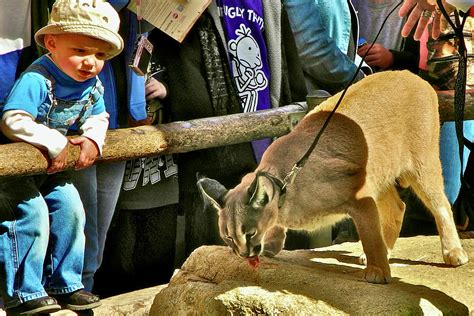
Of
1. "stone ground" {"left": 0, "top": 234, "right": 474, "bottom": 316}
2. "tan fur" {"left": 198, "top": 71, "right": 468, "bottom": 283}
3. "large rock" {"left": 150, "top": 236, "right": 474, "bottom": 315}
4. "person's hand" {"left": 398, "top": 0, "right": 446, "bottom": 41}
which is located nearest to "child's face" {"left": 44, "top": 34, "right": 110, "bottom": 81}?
"tan fur" {"left": 198, "top": 71, "right": 468, "bottom": 283}

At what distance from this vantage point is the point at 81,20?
14.5 ft

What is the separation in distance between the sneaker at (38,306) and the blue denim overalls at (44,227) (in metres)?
0.02

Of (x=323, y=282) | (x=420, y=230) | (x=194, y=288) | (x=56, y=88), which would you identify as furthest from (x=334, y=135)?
(x=420, y=230)

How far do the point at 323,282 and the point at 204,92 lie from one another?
5.16 feet

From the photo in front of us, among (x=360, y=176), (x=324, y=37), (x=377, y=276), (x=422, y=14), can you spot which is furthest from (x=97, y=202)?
(x=422, y=14)

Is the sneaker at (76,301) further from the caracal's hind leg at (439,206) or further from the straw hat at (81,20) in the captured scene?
the caracal's hind leg at (439,206)

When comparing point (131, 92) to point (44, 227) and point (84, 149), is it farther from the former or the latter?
point (44, 227)

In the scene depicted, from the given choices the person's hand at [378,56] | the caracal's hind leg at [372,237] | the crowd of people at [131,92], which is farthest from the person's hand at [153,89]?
the person's hand at [378,56]

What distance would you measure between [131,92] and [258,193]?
4.00ft

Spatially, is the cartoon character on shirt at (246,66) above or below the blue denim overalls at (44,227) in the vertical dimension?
above

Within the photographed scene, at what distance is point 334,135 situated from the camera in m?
4.96

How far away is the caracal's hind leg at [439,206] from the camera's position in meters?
5.29

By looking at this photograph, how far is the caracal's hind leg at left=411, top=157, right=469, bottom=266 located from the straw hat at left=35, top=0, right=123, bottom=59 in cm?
191

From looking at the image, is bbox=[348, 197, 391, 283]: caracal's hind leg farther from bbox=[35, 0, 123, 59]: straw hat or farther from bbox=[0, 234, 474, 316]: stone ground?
bbox=[35, 0, 123, 59]: straw hat
